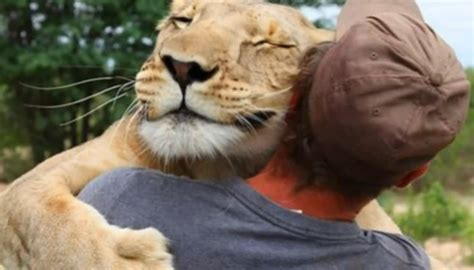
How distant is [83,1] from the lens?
6777 millimetres

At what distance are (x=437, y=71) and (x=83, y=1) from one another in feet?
16.6

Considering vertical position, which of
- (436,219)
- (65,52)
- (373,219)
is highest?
(373,219)

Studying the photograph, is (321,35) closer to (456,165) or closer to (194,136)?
(194,136)

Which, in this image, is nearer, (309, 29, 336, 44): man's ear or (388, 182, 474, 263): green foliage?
(309, 29, 336, 44): man's ear

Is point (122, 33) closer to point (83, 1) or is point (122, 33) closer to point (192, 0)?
point (83, 1)

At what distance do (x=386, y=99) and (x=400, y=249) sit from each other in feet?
1.22

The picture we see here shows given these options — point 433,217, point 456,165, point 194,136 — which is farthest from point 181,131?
point 456,165

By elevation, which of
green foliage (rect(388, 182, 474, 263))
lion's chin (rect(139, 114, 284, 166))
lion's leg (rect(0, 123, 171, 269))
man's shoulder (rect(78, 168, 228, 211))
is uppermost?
lion's chin (rect(139, 114, 284, 166))

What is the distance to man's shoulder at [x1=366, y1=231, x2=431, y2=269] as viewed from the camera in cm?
210

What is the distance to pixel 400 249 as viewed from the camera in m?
2.13

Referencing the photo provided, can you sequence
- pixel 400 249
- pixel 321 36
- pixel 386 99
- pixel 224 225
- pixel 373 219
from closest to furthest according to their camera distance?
pixel 386 99, pixel 224 225, pixel 400 249, pixel 321 36, pixel 373 219

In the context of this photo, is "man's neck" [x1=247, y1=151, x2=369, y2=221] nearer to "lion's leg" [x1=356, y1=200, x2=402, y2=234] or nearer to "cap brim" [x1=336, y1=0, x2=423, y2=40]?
"cap brim" [x1=336, y1=0, x2=423, y2=40]

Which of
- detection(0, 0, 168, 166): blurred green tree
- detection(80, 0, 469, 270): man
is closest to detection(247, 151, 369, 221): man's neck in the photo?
detection(80, 0, 469, 270): man

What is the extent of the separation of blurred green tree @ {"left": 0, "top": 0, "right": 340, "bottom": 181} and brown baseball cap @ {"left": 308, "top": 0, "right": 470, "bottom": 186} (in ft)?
14.4
